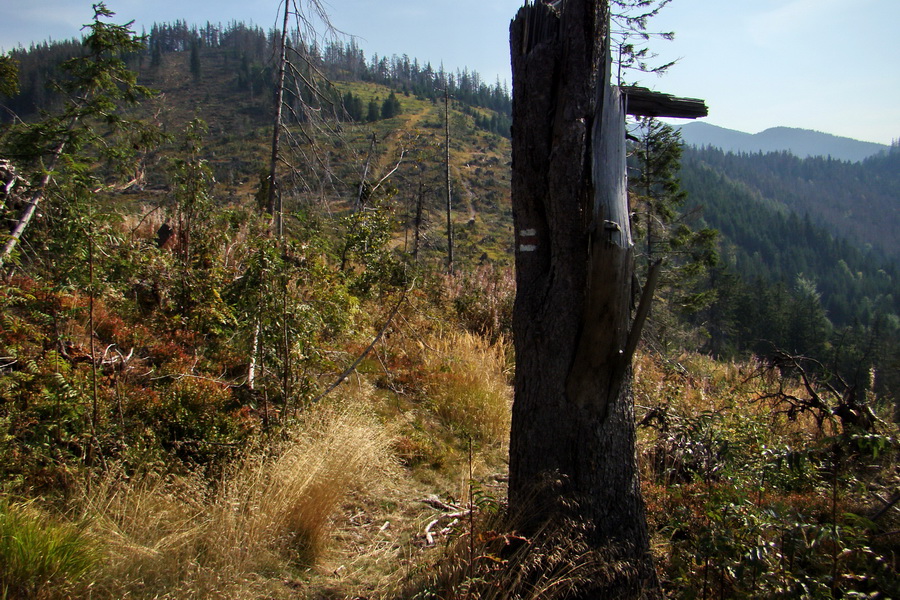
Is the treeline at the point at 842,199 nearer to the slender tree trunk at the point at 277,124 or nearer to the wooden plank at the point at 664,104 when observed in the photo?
the slender tree trunk at the point at 277,124

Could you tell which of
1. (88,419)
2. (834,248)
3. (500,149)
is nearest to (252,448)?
(88,419)

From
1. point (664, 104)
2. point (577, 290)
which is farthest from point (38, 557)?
point (664, 104)

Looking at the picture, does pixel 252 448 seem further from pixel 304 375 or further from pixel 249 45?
pixel 249 45

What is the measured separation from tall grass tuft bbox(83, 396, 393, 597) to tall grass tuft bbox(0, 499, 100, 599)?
0.39 ft

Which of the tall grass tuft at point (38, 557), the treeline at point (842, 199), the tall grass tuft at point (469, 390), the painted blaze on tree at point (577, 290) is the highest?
the treeline at point (842, 199)

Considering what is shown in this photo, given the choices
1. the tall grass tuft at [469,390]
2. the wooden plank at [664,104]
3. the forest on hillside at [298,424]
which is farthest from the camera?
the tall grass tuft at [469,390]

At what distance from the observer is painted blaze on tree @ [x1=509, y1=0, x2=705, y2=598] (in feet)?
7.97

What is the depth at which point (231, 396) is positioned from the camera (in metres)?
Result: 3.95

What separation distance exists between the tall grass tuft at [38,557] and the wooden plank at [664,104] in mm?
3577

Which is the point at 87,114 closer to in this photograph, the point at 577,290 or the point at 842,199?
the point at 577,290

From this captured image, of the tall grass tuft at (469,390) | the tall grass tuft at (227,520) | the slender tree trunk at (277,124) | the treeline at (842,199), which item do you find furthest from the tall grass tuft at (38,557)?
the treeline at (842,199)

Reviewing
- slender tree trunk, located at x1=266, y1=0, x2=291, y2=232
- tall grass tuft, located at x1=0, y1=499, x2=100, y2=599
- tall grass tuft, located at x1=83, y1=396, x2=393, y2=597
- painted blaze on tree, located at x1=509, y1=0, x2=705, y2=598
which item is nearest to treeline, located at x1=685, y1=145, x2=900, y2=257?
slender tree trunk, located at x1=266, y1=0, x2=291, y2=232

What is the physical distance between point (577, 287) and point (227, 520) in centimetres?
227

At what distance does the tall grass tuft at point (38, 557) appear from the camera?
2.10 meters
